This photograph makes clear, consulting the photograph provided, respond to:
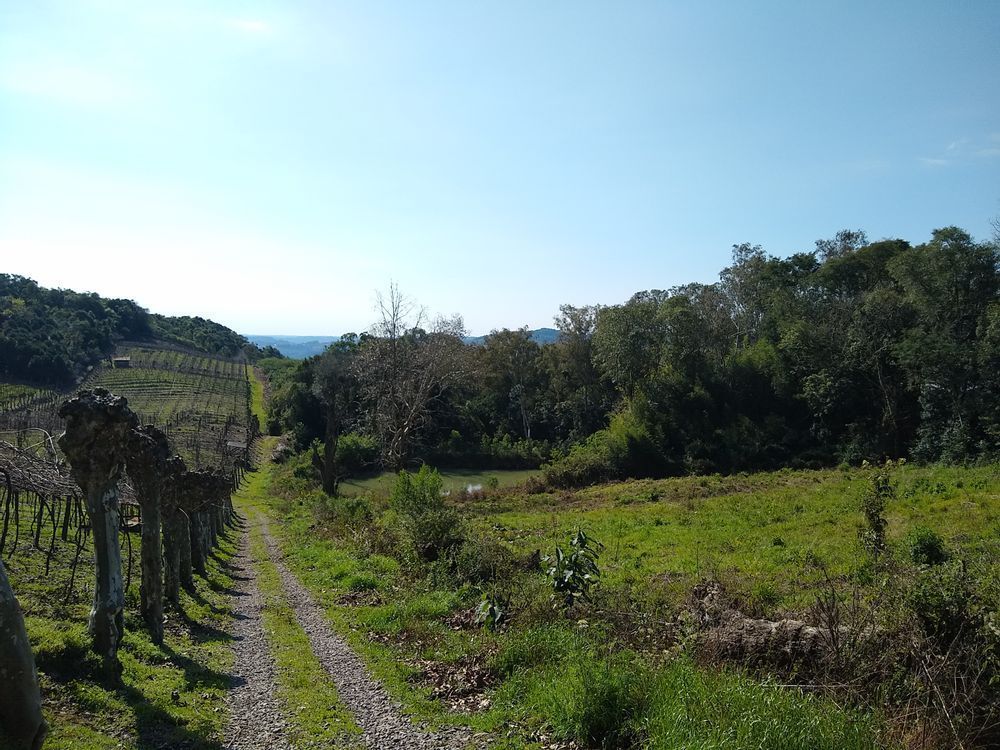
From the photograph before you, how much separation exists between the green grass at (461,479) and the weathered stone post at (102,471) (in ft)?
119

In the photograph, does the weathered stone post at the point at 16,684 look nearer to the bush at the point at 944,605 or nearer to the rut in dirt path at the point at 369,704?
the rut in dirt path at the point at 369,704

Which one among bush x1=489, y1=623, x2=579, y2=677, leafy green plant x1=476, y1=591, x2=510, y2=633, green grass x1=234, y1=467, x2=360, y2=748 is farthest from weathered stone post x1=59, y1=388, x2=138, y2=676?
leafy green plant x1=476, y1=591, x2=510, y2=633

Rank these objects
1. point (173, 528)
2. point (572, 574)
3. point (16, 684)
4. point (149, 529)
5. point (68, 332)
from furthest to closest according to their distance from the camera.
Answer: point (68, 332)
point (173, 528)
point (149, 529)
point (572, 574)
point (16, 684)

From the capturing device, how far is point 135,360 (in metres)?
87.6

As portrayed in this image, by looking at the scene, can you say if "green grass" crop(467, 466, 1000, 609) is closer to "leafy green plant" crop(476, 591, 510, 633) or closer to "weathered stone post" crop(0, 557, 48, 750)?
"leafy green plant" crop(476, 591, 510, 633)

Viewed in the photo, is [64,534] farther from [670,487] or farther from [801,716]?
[670,487]

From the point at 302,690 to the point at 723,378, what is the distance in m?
49.7

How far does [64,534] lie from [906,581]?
1738cm

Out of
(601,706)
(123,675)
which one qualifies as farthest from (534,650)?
(123,675)

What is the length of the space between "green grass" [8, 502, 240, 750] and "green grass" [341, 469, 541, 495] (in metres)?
33.6

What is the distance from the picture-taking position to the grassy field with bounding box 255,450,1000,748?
21.7 ft

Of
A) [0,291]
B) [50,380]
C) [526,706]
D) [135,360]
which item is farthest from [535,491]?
[0,291]

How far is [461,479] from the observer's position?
173 feet

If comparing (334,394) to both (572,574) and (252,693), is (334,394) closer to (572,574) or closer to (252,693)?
(252,693)
